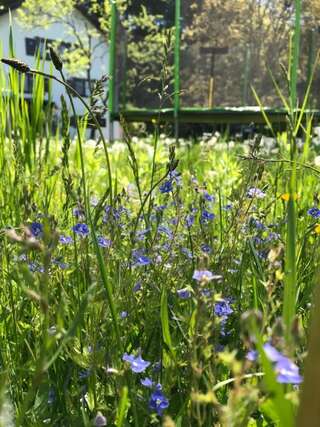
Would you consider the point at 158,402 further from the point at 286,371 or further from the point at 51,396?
the point at 286,371

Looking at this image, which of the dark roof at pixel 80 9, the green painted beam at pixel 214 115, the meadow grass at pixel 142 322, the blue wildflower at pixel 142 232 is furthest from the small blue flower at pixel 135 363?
the dark roof at pixel 80 9

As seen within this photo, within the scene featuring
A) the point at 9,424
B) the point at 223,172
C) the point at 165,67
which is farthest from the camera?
the point at 223,172

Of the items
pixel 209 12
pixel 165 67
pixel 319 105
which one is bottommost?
pixel 319 105

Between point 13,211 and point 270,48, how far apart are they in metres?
8.36

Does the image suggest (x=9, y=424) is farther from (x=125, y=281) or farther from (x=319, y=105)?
(x=319, y=105)

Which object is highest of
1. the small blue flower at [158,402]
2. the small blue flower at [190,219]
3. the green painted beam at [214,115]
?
the small blue flower at [190,219]

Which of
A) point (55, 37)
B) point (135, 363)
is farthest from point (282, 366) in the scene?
point (55, 37)

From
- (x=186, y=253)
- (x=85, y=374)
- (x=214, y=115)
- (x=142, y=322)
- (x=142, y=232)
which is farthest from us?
(x=214, y=115)

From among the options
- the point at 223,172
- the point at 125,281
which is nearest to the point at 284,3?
the point at 223,172

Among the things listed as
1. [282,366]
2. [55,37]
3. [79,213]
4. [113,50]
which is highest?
[55,37]

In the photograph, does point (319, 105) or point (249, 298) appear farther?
point (319, 105)

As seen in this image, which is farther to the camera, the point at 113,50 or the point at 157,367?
the point at 113,50

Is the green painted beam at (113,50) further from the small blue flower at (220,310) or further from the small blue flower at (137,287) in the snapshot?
the small blue flower at (220,310)

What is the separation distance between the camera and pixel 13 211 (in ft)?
6.49
